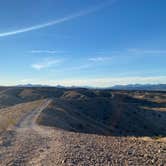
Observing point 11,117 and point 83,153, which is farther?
point 11,117

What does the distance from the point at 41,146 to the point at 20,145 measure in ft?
6.51

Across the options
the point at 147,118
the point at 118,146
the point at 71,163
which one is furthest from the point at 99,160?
the point at 147,118

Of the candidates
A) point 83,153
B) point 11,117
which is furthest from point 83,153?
point 11,117

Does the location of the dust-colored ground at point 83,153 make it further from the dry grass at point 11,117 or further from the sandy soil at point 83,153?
the dry grass at point 11,117

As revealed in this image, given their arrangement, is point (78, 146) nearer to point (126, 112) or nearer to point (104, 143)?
point (104, 143)

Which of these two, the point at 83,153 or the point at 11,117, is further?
the point at 11,117

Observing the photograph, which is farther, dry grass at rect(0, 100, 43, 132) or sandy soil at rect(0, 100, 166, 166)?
dry grass at rect(0, 100, 43, 132)

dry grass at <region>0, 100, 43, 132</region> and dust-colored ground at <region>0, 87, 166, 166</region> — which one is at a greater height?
dust-colored ground at <region>0, 87, 166, 166</region>

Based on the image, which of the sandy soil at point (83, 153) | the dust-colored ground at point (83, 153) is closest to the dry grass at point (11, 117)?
the dust-colored ground at point (83, 153)

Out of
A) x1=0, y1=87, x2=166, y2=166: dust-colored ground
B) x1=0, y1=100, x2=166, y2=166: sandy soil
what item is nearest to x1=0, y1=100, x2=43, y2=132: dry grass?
x1=0, y1=87, x2=166, y2=166: dust-colored ground

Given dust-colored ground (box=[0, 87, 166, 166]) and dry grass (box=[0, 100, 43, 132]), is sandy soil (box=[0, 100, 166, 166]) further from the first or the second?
dry grass (box=[0, 100, 43, 132])

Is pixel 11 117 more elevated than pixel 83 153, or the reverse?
pixel 83 153

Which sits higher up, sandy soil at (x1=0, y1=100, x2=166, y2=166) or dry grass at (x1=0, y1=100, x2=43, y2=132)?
sandy soil at (x1=0, y1=100, x2=166, y2=166)

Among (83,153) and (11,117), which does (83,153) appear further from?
(11,117)
